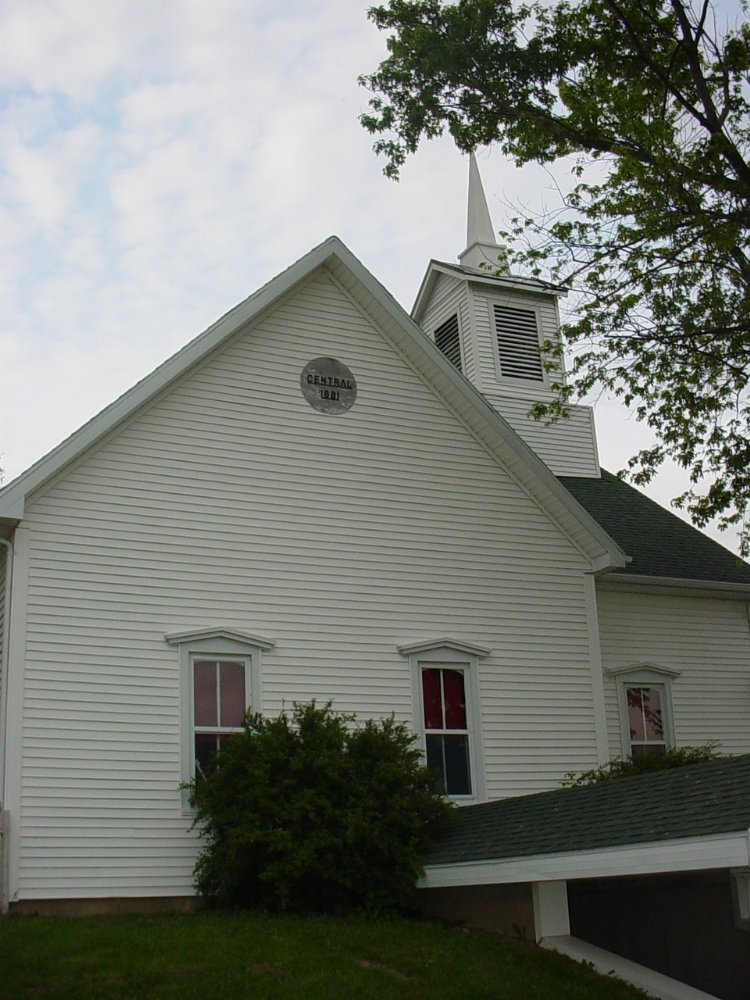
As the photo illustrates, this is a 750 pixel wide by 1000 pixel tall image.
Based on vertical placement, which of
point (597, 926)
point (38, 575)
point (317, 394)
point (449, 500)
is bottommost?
point (597, 926)

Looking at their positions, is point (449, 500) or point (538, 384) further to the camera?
point (538, 384)

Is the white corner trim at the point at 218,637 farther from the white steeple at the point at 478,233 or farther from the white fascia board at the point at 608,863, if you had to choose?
the white steeple at the point at 478,233

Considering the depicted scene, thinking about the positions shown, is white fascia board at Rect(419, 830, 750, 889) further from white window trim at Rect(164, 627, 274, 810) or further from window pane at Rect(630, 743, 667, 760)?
window pane at Rect(630, 743, 667, 760)

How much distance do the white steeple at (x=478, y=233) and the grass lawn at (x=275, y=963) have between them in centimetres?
1617

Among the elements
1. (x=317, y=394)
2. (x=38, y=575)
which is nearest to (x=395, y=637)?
(x=317, y=394)

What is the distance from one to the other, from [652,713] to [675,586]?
6.82 feet

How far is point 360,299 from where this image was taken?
17.8 metres

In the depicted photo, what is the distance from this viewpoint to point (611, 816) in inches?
472

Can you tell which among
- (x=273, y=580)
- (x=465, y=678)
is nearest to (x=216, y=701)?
(x=273, y=580)

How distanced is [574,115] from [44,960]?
11.7m

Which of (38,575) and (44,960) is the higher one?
(38,575)

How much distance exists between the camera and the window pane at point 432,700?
1673 cm

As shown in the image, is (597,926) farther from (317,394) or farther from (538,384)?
(538,384)

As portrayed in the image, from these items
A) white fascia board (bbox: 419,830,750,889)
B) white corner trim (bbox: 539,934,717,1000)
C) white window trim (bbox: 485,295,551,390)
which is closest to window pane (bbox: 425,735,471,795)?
white fascia board (bbox: 419,830,750,889)
